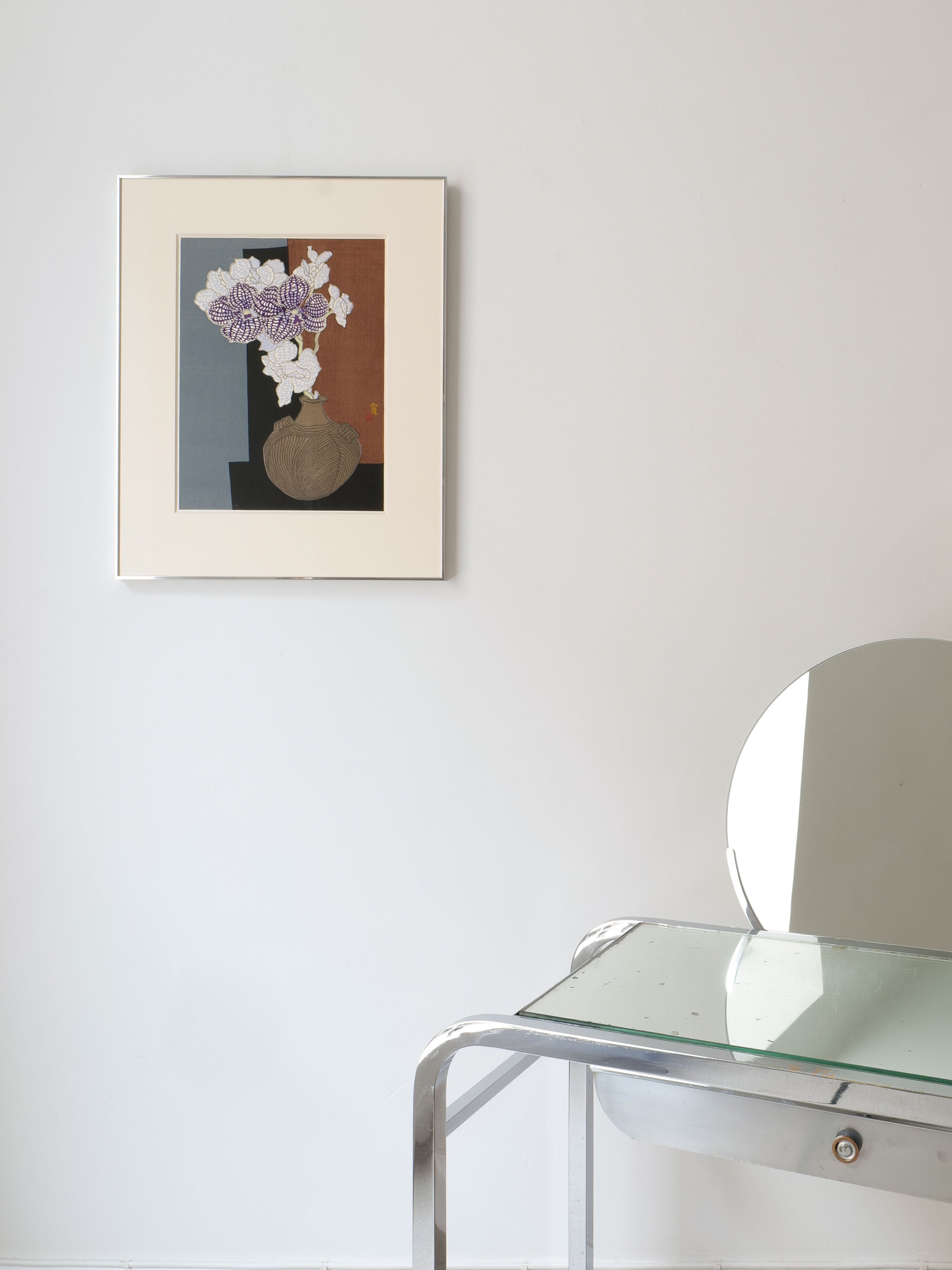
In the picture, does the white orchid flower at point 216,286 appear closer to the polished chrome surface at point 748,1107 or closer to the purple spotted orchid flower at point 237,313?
the purple spotted orchid flower at point 237,313

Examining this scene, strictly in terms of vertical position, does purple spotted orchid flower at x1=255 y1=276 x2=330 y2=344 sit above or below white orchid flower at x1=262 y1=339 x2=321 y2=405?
above

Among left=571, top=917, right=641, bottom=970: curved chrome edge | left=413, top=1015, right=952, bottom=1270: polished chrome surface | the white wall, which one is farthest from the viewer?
the white wall

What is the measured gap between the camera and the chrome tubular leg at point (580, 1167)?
1.17m

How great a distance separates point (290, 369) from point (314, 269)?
5.8 inches

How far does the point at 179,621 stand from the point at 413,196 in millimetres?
714

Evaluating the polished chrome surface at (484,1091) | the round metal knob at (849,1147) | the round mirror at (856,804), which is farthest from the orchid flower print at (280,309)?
the round metal knob at (849,1147)

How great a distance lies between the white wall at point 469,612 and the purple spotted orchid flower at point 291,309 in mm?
180

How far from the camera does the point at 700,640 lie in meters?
1.36

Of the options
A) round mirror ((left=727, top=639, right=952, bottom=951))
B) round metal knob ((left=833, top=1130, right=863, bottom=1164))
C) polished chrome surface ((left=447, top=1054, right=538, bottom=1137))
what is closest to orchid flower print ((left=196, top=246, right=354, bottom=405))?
round mirror ((left=727, top=639, right=952, bottom=951))

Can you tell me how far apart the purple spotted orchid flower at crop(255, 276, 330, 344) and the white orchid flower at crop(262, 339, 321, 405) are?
0.05ft

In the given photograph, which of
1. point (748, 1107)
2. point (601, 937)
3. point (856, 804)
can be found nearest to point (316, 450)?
point (601, 937)

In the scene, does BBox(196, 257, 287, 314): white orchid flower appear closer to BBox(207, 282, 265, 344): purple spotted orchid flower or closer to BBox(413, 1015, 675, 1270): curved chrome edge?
BBox(207, 282, 265, 344): purple spotted orchid flower

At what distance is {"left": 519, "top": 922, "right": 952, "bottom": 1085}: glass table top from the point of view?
0.78 m

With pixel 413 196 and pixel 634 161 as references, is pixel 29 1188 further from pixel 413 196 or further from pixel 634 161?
pixel 634 161
